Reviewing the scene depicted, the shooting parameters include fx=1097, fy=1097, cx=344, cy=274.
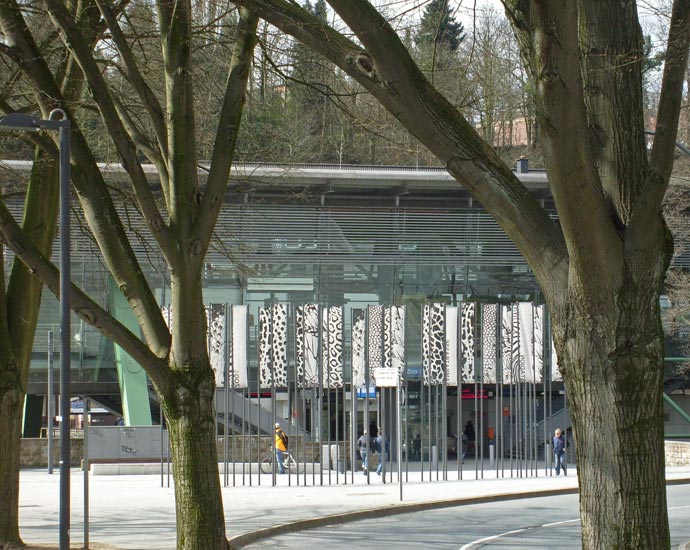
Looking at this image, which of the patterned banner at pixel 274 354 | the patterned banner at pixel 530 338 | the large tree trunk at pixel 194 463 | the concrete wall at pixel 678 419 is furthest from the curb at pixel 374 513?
the concrete wall at pixel 678 419

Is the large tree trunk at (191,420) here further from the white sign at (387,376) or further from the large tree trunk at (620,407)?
the white sign at (387,376)

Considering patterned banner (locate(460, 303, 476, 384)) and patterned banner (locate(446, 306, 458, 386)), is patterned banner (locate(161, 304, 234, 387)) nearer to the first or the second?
patterned banner (locate(446, 306, 458, 386))

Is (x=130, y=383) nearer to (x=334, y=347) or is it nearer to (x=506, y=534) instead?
(x=334, y=347)

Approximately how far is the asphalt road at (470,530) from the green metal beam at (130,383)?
1755 cm

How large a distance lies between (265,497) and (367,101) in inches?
515

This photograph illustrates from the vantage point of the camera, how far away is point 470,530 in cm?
1756

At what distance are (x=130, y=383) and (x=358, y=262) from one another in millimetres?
9879

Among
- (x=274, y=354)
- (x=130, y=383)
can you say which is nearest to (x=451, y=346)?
(x=274, y=354)

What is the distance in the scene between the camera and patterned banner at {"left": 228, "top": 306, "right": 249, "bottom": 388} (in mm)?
26953

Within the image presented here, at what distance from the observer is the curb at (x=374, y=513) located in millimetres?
16297

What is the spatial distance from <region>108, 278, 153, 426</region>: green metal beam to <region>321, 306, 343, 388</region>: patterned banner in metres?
9.87

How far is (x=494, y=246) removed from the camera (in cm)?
4272

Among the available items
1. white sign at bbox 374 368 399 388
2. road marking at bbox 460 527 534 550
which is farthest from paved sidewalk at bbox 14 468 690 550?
road marking at bbox 460 527 534 550

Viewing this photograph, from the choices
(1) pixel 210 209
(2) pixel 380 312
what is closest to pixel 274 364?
(2) pixel 380 312
